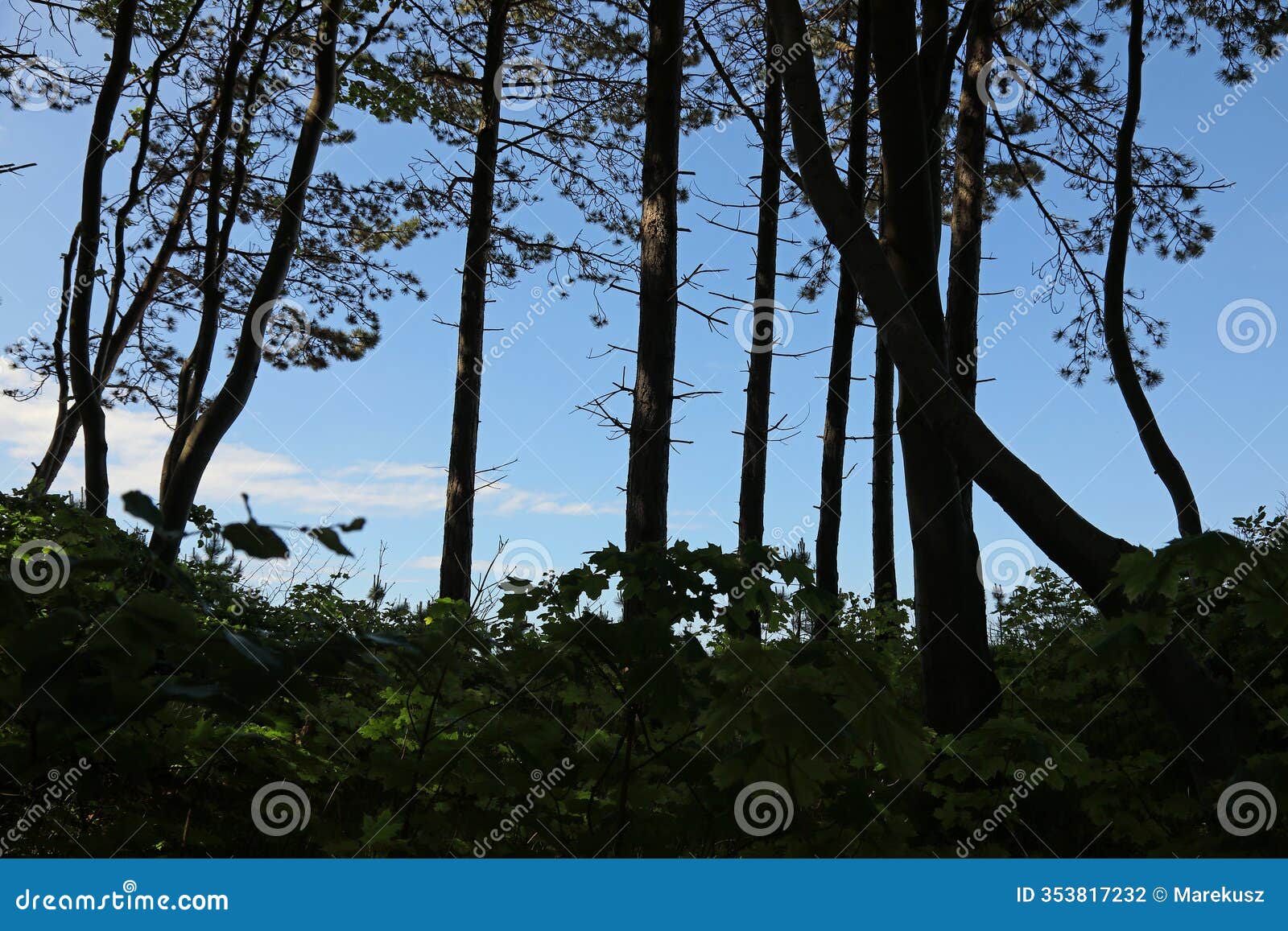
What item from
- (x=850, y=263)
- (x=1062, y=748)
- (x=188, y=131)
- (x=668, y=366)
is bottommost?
(x=1062, y=748)

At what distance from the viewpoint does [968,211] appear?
799 cm

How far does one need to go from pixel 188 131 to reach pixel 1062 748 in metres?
12.8

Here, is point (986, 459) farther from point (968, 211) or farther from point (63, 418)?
point (63, 418)

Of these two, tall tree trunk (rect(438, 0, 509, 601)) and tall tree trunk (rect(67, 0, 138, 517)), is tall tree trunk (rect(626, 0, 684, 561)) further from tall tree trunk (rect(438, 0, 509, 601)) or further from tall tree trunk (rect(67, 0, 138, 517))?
tall tree trunk (rect(67, 0, 138, 517))

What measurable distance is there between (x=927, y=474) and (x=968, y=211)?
439 cm

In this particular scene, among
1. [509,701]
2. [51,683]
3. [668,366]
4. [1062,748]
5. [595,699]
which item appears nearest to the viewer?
[51,683]

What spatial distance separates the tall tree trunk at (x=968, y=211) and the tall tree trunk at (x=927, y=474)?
308 centimetres

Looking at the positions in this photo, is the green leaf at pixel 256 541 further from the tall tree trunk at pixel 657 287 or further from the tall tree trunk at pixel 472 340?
the tall tree trunk at pixel 472 340

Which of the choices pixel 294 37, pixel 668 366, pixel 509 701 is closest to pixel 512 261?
pixel 294 37

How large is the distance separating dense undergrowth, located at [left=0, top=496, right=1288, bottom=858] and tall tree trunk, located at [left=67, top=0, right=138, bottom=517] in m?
5.77

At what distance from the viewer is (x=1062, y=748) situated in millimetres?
2949

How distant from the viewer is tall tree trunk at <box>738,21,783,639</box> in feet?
34.9

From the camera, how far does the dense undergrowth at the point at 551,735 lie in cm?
193
